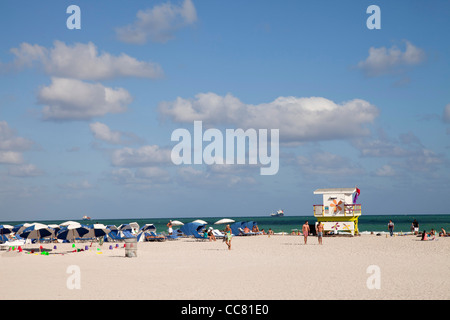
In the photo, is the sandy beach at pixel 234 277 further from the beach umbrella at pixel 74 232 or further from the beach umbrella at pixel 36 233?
the beach umbrella at pixel 74 232

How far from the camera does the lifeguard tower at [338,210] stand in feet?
129

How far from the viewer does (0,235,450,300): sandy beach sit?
12.3m

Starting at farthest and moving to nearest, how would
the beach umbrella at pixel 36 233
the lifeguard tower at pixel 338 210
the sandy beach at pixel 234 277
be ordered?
the lifeguard tower at pixel 338 210, the beach umbrella at pixel 36 233, the sandy beach at pixel 234 277

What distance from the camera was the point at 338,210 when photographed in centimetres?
3978

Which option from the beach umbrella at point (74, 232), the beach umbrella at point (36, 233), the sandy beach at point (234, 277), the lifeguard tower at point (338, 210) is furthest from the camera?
the lifeguard tower at point (338, 210)

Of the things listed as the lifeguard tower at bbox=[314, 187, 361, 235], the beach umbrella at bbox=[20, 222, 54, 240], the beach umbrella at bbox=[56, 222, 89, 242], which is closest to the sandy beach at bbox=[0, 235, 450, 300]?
the beach umbrella at bbox=[20, 222, 54, 240]

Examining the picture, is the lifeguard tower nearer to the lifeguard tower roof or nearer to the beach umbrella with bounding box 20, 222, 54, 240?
the lifeguard tower roof

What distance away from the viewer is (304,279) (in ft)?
48.1

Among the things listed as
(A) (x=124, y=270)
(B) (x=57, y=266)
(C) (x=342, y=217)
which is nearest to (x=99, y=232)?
(B) (x=57, y=266)

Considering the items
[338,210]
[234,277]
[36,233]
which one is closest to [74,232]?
[36,233]

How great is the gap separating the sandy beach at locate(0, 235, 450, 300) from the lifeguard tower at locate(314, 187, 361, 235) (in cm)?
1681

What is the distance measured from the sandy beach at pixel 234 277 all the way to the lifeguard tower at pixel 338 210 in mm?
16808

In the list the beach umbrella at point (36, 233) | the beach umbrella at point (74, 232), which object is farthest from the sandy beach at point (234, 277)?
the beach umbrella at point (74, 232)
